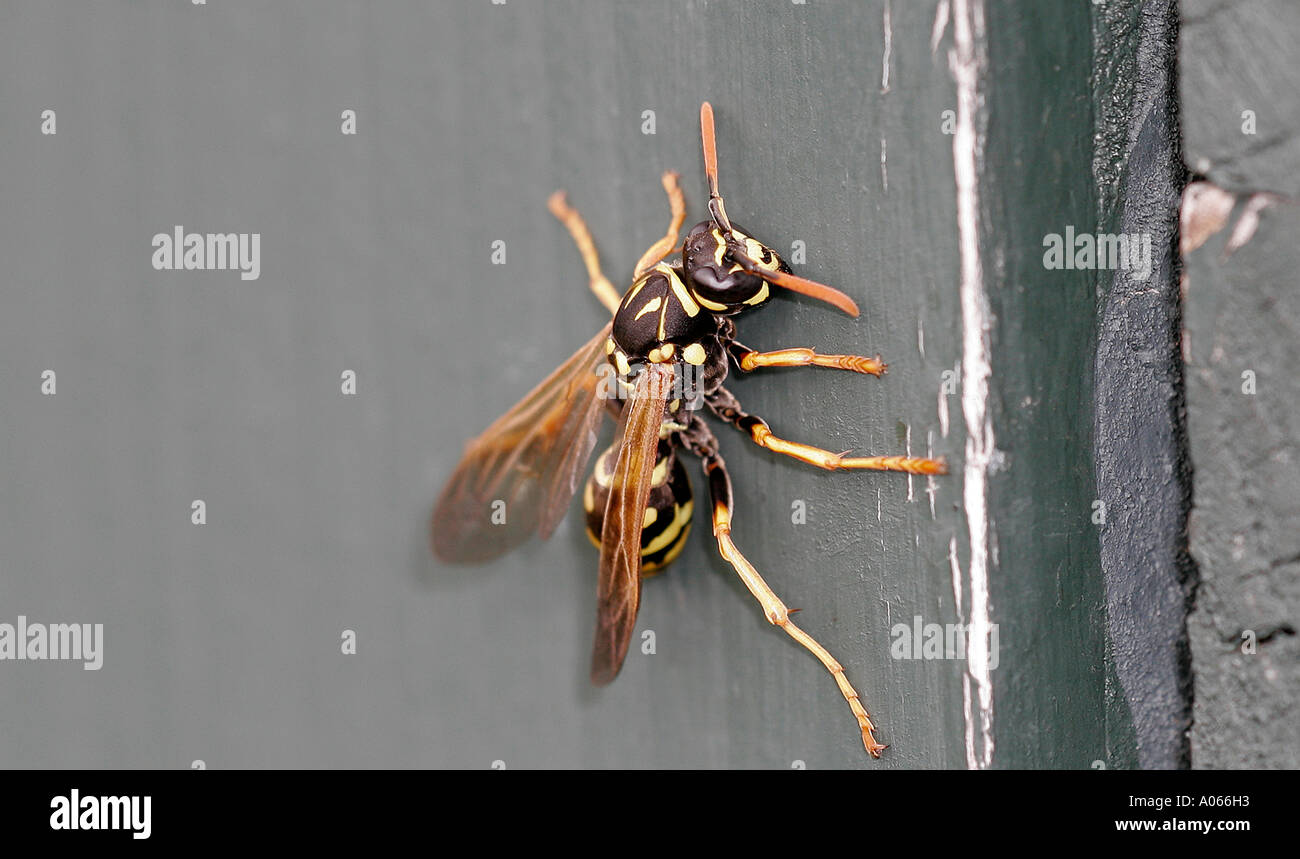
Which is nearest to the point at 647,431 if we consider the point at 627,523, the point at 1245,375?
the point at 627,523

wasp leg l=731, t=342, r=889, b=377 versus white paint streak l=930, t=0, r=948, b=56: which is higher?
white paint streak l=930, t=0, r=948, b=56

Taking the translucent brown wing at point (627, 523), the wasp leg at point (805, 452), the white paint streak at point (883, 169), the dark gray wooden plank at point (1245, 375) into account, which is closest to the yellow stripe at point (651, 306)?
the translucent brown wing at point (627, 523)

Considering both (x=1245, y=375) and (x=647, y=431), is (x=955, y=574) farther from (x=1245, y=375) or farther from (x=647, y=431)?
(x=647, y=431)

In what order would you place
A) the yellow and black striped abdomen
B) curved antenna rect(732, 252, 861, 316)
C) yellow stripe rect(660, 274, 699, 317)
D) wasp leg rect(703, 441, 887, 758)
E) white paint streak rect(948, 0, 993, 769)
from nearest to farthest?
1. white paint streak rect(948, 0, 993, 769)
2. curved antenna rect(732, 252, 861, 316)
3. wasp leg rect(703, 441, 887, 758)
4. yellow stripe rect(660, 274, 699, 317)
5. the yellow and black striped abdomen

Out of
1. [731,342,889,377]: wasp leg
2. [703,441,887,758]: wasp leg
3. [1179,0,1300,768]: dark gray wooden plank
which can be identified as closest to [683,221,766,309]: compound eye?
[731,342,889,377]: wasp leg

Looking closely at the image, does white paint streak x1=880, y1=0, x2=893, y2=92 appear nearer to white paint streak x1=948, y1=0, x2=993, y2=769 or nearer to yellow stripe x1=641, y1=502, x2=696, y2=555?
white paint streak x1=948, y1=0, x2=993, y2=769
